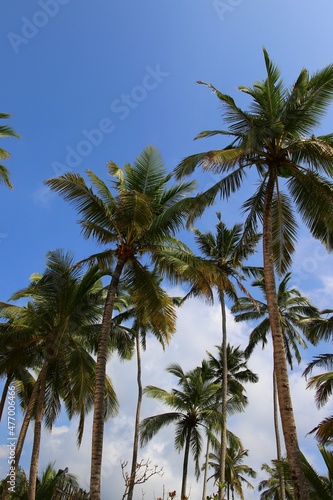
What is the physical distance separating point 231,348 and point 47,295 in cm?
1844

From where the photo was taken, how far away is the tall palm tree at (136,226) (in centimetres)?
1377

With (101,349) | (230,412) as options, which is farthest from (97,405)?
(230,412)

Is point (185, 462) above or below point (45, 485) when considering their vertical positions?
above

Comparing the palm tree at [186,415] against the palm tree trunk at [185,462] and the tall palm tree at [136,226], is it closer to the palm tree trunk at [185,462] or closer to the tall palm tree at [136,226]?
the palm tree trunk at [185,462]

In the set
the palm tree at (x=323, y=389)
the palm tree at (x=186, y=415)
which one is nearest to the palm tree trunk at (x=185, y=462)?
the palm tree at (x=186, y=415)

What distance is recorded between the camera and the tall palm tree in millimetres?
13773

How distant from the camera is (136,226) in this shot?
13.6 metres

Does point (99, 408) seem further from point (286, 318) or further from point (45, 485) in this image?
point (286, 318)

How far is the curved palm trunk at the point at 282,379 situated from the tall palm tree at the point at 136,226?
2.35 meters

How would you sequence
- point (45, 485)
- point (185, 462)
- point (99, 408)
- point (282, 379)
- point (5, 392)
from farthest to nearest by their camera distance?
1. point (185, 462)
2. point (5, 392)
3. point (45, 485)
4. point (99, 408)
5. point (282, 379)

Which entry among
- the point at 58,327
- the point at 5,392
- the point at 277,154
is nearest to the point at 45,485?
the point at 58,327

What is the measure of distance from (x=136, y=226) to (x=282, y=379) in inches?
222

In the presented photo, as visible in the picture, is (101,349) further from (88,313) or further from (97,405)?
(88,313)

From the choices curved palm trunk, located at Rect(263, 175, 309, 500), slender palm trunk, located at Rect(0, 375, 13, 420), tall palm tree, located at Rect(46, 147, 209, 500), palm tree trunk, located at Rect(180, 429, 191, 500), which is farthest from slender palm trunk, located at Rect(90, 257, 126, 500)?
palm tree trunk, located at Rect(180, 429, 191, 500)
